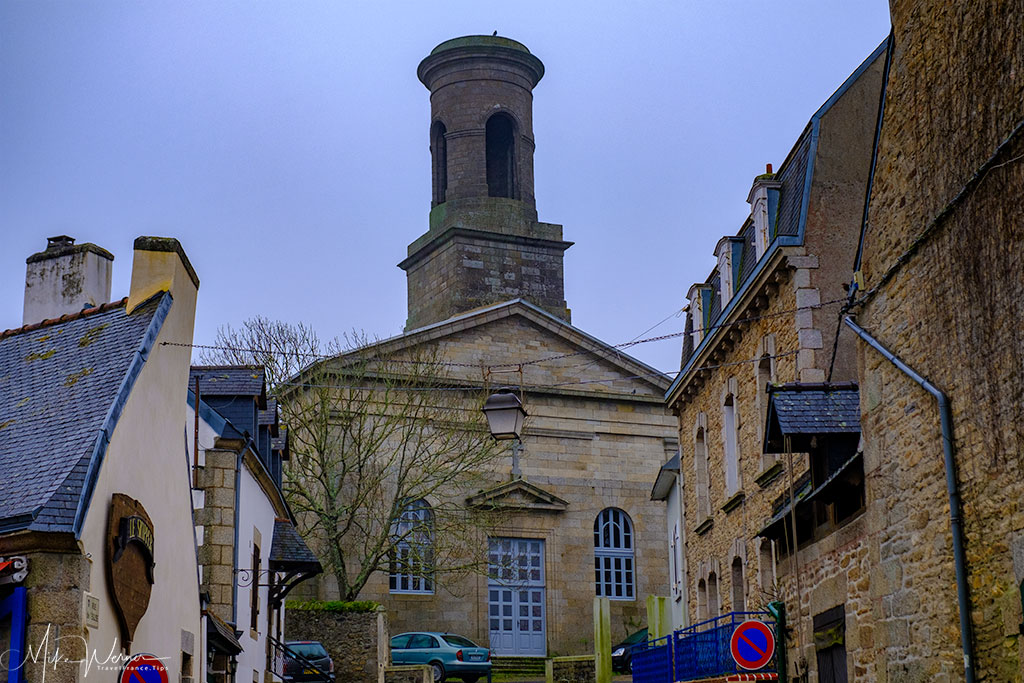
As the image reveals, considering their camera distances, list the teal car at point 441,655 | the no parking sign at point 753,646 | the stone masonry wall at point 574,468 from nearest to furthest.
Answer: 1. the no parking sign at point 753,646
2. the teal car at point 441,655
3. the stone masonry wall at point 574,468

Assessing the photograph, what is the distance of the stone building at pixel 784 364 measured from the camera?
1427 centimetres

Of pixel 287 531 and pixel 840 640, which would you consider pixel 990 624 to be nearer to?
pixel 840 640

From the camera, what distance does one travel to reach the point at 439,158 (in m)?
47.2

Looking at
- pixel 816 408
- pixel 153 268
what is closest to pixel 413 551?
pixel 816 408

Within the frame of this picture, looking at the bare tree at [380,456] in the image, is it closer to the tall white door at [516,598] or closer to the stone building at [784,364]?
the tall white door at [516,598]

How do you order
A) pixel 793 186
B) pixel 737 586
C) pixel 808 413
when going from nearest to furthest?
pixel 808 413
pixel 793 186
pixel 737 586

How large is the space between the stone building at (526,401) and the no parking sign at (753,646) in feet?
69.1

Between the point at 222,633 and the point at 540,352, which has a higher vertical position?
the point at 540,352

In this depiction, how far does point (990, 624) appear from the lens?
990cm

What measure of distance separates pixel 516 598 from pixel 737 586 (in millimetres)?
18839

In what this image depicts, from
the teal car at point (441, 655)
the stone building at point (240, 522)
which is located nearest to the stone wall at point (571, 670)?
the teal car at point (441, 655)

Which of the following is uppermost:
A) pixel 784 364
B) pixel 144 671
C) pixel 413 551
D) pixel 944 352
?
pixel 784 364

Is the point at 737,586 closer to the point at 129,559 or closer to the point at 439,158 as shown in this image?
the point at 129,559


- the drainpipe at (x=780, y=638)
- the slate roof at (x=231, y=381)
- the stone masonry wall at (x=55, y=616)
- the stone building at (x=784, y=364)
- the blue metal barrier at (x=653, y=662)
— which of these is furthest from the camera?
the slate roof at (x=231, y=381)
